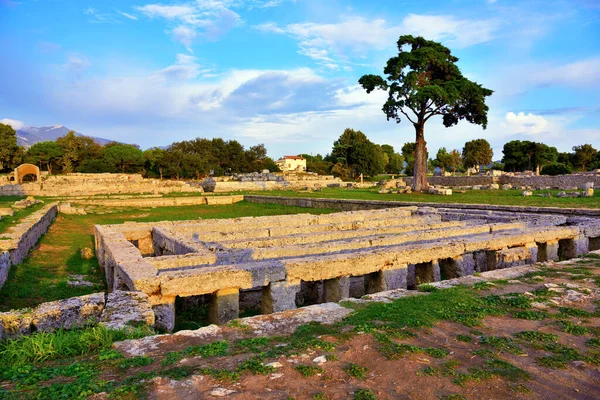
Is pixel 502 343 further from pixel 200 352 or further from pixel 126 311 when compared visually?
pixel 126 311

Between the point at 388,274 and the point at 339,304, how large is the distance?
2.57 metres

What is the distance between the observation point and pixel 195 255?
25.5 feet

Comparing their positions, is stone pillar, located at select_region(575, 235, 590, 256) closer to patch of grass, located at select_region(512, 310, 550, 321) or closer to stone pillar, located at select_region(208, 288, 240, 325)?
patch of grass, located at select_region(512, 310, 550, 321)

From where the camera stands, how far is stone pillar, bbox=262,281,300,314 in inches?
255

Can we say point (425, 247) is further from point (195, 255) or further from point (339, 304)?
point (195, 255)

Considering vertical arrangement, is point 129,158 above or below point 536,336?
above

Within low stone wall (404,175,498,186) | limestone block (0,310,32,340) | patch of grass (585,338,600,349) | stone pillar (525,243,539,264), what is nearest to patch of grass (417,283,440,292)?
patch of grass (585,338,600,349)

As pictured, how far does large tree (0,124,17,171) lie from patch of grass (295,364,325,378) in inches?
2741

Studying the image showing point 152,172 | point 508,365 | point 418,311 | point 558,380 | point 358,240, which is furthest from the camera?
point 152,172

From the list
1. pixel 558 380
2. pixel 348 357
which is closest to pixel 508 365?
pixel 558 380

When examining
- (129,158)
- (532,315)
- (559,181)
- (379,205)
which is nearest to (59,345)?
(532,315)

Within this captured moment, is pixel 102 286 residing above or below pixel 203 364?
below

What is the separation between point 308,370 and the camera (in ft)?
11.2

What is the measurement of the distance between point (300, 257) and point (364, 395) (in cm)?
501
